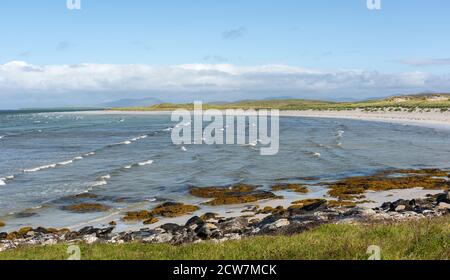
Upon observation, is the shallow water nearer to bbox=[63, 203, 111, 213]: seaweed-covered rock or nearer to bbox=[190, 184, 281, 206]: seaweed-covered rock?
bbox=[63, 203, 111, 213]: seaweed-covered rock

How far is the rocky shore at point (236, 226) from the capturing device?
17.0 metres

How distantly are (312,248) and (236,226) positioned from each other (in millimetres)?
9697

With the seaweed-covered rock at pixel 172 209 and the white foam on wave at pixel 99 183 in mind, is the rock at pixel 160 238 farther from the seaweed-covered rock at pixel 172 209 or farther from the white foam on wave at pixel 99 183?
the white foam on wave at pixel 99 183

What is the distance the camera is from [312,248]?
1034 cm

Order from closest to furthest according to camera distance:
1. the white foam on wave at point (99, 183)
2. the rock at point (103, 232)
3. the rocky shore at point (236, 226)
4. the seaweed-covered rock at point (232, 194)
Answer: the rocky shore at point (236, 226), the rock at point (103, 232), the seaweed-covered rock at point (232, 194), the white foam on wave at point (99, 183)

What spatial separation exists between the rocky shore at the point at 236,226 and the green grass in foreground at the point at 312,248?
3.43 metres

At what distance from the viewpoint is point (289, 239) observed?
38.2 ft

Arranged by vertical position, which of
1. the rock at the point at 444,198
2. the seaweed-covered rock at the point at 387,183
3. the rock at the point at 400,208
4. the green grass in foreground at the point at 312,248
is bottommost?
the seaweed-covered rock at the point at 387,183

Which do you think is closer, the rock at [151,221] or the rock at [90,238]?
the rock at [90,238]

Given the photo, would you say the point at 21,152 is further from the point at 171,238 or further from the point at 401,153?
the point at 171,238

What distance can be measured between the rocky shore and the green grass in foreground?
3.43m

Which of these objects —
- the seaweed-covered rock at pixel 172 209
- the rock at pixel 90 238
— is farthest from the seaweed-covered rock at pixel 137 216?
the rock at pixel 90 238

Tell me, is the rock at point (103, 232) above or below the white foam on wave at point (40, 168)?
above

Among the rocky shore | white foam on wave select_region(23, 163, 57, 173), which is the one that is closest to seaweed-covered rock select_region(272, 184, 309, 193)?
the rocky shore
